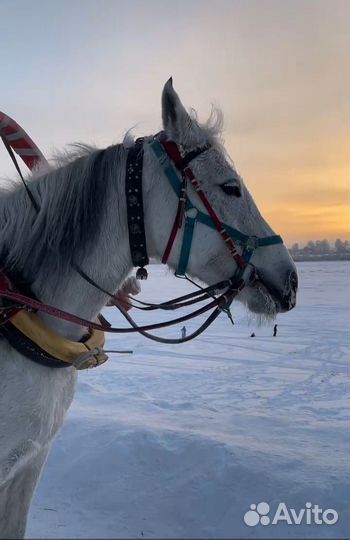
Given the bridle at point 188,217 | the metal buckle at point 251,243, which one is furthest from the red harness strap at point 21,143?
the metal buckle at point 251,243

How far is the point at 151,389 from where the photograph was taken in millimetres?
7207

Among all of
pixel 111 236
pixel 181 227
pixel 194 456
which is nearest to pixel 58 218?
pixel 111 236

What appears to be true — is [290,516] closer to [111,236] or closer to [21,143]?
[111,236]

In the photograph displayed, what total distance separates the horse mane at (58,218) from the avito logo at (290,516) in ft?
7.90

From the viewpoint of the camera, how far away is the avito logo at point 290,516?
3.14 m

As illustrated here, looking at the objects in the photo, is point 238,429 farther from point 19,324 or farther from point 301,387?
point 19,324

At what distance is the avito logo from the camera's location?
3.14m

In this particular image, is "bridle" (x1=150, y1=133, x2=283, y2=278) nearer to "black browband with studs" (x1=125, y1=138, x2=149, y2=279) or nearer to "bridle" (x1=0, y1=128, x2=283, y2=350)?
"bridle" (x1=0, y1=128, x2=283, y2=350)

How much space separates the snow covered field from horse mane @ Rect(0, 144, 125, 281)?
53cm

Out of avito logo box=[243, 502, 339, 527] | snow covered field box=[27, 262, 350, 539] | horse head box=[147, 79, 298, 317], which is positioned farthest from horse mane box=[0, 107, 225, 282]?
avito logo box=[243, 502, 339, 527]

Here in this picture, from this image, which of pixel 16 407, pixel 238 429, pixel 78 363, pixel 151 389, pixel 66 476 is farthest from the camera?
pixel 151 389

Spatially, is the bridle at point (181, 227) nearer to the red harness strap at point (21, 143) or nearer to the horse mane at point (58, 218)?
the horse mane at point (58, 218)

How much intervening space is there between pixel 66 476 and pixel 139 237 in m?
2.81

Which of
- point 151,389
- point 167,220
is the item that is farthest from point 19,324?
point 151,389
